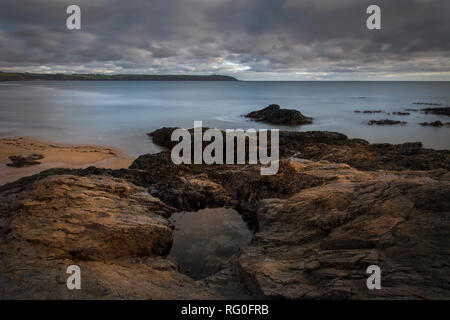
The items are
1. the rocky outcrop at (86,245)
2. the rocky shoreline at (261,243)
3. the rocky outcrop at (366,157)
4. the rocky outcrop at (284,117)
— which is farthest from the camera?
the rocky outcrop at (284,117)

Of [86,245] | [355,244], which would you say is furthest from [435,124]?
[86,245]

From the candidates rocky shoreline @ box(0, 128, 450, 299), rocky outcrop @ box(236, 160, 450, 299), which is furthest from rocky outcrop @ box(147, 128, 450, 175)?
rocky outcrop @ box(236, 160, 450, 299)

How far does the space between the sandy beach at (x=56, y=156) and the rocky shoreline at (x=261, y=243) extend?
839 cm

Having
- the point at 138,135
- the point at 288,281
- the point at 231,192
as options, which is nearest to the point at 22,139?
the point at 138,135

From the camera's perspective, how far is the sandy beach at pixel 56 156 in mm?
15188

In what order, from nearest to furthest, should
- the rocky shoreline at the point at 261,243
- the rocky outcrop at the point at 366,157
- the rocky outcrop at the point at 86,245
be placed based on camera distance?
the rocky shoreline at the point at 261,243 → the rocky outcrop at the point at 86,245 → the rocky outcrop at the point at 366,157

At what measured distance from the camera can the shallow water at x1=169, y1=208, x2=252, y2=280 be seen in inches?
291

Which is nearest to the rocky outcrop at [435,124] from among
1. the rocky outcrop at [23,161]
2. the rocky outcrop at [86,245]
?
the rocky outcrop at [86,245]

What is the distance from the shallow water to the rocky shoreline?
→ 1.46 feet

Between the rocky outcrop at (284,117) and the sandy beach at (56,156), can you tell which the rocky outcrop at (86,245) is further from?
the rocky outcrop at (284,117)

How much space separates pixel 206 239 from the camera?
8531 millimetres

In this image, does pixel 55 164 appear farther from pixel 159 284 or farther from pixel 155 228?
pixel 159 284

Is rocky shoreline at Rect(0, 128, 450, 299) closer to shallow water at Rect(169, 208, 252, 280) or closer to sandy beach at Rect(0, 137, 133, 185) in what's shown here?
shallow water at Rect(169, 208, 252, 280)

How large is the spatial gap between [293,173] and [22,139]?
2349cm
